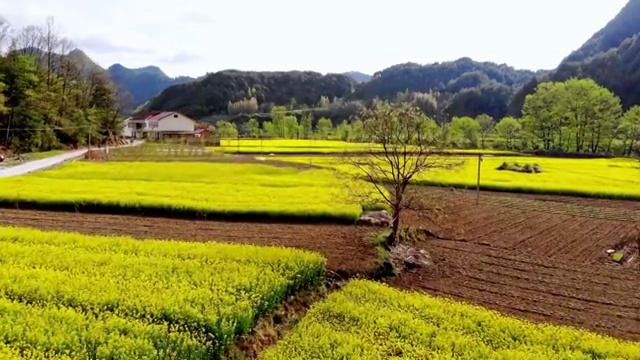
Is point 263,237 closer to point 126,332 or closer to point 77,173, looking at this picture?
point 126,332

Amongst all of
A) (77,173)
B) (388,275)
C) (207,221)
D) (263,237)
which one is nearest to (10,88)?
(77,173)

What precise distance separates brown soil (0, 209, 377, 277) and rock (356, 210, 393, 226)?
86 centimetres

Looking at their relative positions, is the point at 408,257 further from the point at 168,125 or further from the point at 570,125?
the point at 168,125

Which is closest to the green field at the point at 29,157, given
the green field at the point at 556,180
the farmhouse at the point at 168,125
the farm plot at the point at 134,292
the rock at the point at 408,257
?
the green field at the point at 556,180

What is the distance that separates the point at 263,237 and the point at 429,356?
1136 cm

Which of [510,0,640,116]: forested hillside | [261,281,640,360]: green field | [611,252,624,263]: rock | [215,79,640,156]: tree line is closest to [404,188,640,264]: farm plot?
[611,252,624,263]: rock

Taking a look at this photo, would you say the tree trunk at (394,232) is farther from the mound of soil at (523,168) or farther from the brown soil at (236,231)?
the mound of soil at (523,168)

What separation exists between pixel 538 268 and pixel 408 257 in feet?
14.6

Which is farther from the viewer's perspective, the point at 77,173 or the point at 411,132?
the point at 77,173

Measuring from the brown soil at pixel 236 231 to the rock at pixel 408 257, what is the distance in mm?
763

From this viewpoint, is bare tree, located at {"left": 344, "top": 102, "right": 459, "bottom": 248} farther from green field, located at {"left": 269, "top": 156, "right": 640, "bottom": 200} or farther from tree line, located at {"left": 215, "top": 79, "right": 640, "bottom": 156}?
tree line, located at {"left": 215, "top": 79, "right": 640, "bottom": 156}

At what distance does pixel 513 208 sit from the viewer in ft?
100

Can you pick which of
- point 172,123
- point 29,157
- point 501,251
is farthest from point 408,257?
point 172,123

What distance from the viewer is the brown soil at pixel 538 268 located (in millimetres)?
14609
